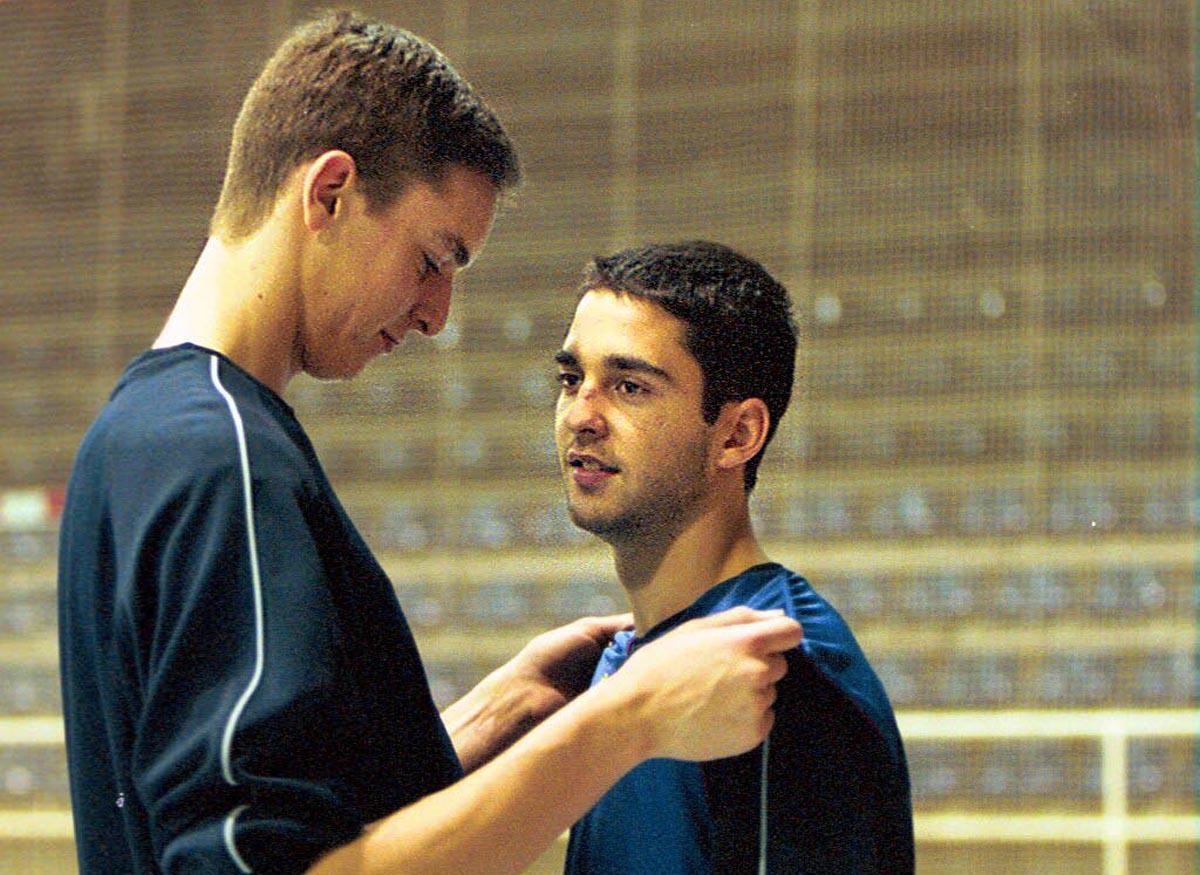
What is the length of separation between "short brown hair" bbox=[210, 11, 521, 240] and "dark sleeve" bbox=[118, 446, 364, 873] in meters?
0.35

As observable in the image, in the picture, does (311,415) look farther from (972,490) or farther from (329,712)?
(329,712)

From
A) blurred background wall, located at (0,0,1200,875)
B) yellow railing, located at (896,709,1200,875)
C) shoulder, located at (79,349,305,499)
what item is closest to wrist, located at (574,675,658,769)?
shoulder, located at (79,349,305,499)

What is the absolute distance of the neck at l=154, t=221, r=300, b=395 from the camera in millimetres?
1540

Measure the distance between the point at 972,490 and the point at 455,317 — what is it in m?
1.76

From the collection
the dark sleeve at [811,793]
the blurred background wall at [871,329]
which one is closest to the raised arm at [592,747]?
the dark sleeve at [811,793]

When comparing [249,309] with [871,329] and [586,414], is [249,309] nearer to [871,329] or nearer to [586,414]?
[586,414]

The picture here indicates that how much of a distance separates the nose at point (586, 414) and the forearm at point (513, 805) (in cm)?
63

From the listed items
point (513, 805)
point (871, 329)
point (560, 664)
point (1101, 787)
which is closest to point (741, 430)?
point (560, 664)

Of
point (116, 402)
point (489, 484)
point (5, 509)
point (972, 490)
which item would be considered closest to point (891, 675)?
point (972, 490)

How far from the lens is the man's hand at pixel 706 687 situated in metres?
1.37

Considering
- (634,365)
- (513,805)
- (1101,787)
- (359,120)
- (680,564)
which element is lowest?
(1101,787)

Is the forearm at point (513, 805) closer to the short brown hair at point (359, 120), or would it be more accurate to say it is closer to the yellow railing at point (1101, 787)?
the short brown hair at point (359, 120)

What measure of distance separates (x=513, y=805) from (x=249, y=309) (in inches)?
21.4

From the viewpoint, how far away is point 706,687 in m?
1.37
